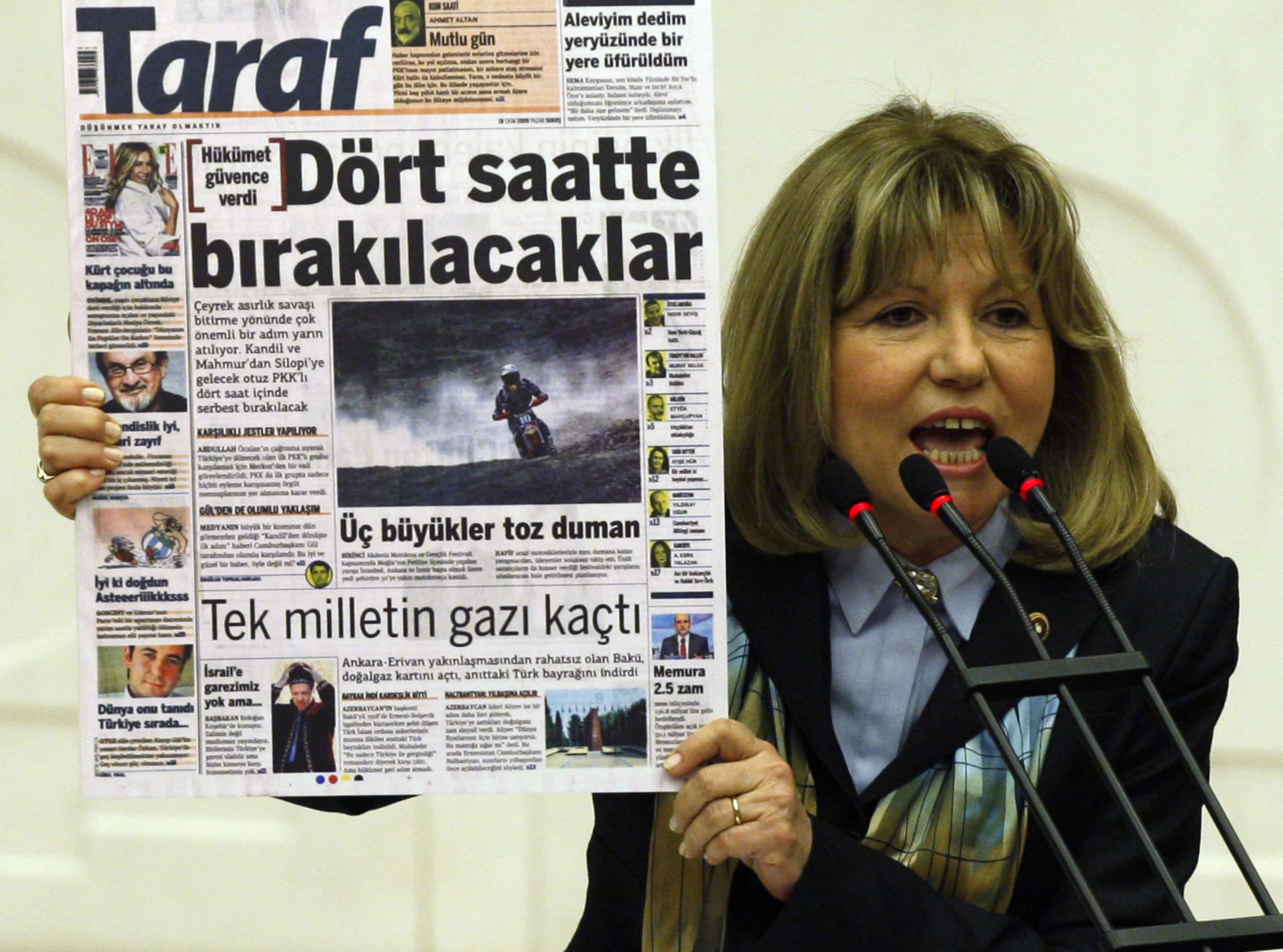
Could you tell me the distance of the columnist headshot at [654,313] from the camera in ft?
4.52

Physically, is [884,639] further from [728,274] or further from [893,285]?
[728,274]

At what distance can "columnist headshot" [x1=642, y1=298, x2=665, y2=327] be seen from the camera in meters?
1.38

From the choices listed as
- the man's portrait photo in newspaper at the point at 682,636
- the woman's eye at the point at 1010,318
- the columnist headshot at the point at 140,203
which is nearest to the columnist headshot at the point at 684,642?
the man's portrait photo in newspaper at the point at 682,636

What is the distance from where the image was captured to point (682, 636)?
1.39 m

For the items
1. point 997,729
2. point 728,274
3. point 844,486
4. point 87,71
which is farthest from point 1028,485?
point 728,274

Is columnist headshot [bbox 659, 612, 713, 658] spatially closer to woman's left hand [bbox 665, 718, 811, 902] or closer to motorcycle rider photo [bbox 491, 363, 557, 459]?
woman's left hand [bbox 665, 718, 811, 902]

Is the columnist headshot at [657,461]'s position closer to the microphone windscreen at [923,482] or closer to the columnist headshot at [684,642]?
the columnist headshot at [684,642]

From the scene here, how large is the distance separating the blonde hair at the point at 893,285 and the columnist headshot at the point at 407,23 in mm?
475

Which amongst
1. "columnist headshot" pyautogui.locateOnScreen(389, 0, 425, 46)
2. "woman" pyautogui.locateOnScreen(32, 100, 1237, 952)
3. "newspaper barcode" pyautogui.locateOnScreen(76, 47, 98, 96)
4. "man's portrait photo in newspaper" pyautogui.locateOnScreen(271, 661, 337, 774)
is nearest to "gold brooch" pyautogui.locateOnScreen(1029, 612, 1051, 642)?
"woman" pyautogui.locateOnScreen(32, 100, 1237, 952)

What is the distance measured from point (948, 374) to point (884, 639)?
12.0 inches

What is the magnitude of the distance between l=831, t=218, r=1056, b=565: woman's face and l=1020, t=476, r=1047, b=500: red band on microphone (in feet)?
0.96

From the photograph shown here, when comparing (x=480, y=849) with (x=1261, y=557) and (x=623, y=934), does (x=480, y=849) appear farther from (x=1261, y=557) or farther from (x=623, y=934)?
(x=1261, y=557)

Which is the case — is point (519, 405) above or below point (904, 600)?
above

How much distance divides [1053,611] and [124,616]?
36.9 inches
